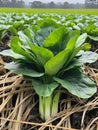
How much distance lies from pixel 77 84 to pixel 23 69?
23 centimetres

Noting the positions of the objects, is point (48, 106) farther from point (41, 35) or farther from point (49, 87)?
point (41, 35)

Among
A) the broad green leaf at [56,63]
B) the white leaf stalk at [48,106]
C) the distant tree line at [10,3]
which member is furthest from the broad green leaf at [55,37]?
the distant tree line at [10,3]

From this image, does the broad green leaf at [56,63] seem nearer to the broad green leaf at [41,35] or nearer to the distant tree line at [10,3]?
the broad green leaf at [41,35]

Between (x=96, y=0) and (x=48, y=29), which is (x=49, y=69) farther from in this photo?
(x=96, y=0)

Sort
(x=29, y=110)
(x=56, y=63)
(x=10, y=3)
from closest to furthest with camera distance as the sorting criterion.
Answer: (x=56, y=63)
(x=29, y=110)
(x=10, y=3)

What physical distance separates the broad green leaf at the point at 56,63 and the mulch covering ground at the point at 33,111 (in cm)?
16

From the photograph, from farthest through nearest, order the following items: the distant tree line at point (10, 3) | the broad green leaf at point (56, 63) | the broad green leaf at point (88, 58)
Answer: the distant tree line at point (10, 3) < the broad green leaf at point (88, 58) < the broad green leaf at point (56, 63)

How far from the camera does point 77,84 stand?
4.36 ft

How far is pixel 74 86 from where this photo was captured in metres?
1.31

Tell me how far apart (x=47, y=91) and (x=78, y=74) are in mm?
190

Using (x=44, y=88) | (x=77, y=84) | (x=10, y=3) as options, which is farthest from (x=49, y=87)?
(x=10, y=3)

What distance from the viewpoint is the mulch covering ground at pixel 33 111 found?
1.32 metres

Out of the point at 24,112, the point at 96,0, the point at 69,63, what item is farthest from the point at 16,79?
the point at 96,0

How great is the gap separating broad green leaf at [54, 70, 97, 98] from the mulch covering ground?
3.6 inches
